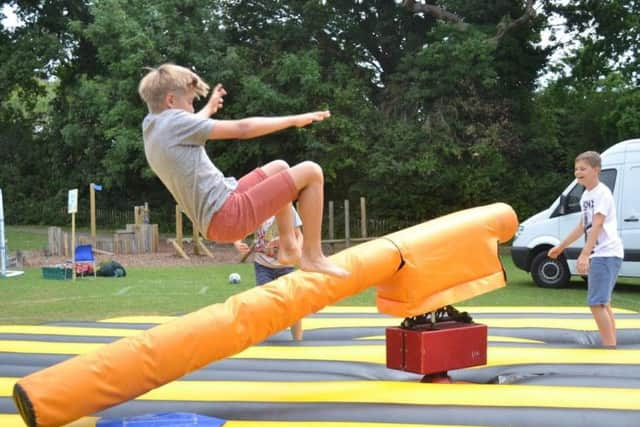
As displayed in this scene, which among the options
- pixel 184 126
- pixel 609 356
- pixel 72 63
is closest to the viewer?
pixel 184 126

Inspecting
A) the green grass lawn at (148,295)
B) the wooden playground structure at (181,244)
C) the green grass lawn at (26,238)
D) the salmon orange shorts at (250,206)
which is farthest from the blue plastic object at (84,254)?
the salmon orange shorts at (250,206)

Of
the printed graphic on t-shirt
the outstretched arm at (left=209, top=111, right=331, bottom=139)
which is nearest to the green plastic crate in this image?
the printed graphic on t-shirt

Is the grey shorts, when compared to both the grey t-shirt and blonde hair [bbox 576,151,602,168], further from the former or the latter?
the grey t-shirt

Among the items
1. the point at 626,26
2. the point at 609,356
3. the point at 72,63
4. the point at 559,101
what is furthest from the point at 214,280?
the point at 72,63

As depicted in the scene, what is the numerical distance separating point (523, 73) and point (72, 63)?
1775 centimetres

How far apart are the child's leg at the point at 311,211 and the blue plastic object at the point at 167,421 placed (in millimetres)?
964

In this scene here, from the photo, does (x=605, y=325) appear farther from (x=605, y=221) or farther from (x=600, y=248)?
(x=605, y=221)

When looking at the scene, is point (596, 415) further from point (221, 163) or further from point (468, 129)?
point (221, 163)

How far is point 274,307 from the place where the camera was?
4.49m

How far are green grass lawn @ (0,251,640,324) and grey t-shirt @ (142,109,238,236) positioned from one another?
6110 mm

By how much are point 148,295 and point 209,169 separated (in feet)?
27.7

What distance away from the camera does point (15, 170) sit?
105 feet

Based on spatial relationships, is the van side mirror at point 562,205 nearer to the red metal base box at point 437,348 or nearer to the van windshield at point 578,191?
the van windshield at point 578,191

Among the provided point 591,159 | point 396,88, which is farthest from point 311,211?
point 396,88
